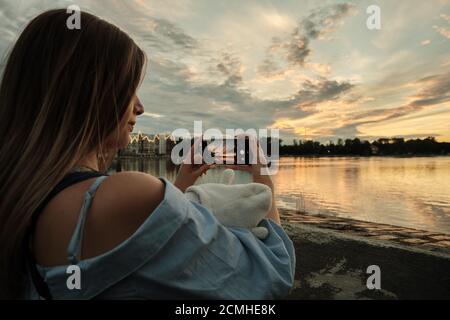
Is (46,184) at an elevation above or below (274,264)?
above

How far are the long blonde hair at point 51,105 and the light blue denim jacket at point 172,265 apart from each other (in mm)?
177

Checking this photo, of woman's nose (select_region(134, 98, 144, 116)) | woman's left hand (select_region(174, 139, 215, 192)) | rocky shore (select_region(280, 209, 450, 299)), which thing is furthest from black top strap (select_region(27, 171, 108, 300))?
rocky shore (select_region(280, 209, 450, 299))

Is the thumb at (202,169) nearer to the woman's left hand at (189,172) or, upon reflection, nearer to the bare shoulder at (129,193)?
the woman's left hand at (189,172)

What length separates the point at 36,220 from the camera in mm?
989

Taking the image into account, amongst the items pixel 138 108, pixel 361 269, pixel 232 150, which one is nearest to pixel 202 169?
pixel 232 150

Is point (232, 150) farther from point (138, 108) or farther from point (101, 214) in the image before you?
point (101, 214)

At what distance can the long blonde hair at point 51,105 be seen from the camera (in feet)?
3.37

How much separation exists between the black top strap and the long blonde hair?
2 cm

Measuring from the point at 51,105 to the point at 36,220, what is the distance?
369mm

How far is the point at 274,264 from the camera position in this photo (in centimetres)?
108

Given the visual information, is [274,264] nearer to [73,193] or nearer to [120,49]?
[73,193]
